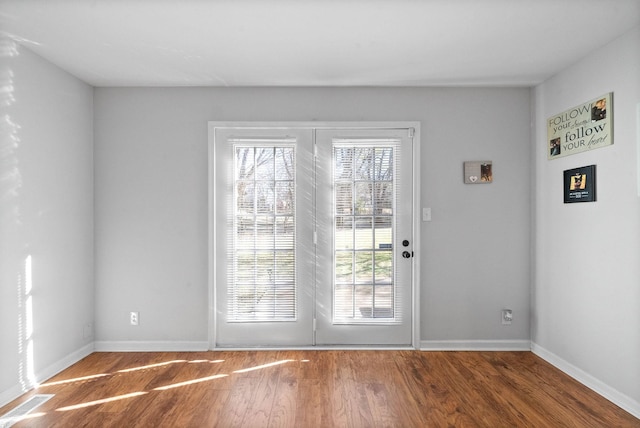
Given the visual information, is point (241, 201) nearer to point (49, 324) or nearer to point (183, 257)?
point (183, 257)

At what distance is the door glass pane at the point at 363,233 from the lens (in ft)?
12.4

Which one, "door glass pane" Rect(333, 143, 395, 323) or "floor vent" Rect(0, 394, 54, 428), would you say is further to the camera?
"door glass pane" Rect(333, 143, 395, 323)

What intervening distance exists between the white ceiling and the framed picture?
76 centimetres

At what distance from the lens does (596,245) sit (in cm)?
298

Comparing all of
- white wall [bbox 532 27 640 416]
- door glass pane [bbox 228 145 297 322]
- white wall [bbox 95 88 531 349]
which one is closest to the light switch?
white wall [bbox 95 88 531 349]

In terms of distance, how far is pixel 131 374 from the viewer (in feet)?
10.6

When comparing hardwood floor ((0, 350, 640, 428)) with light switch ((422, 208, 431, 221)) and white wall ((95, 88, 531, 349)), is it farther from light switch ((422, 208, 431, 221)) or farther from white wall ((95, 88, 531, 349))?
light switch ((422, 208, 431, 221))

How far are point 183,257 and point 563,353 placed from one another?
337 centimetres

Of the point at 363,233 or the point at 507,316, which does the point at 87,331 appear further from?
the point at 507,316

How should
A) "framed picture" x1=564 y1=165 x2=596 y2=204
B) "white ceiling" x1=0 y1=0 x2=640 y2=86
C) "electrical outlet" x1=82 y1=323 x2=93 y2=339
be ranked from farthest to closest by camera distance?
"electrical outlet" x1=82 y1=323 x2=93 y2=339 → "framed picture" x1=564 y1=165 x2=596 y2=204 → "white ceiling" x1=0 y1=0 x2=640 y2=86

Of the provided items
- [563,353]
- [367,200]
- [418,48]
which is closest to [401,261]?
[367,200]

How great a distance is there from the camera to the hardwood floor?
2.54 m

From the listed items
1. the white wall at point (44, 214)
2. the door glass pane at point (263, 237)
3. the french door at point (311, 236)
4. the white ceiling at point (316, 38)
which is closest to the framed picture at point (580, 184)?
the white ceiling at point (316, 38)

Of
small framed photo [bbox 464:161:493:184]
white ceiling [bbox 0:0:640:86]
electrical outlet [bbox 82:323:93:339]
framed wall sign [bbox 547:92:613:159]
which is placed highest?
white ceiling [bbox 0:0:640:86]
